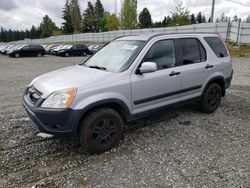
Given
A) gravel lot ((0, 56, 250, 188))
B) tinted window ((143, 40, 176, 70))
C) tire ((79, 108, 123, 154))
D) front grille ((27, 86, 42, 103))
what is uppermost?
tinted window ((143, 40, 176, 70))

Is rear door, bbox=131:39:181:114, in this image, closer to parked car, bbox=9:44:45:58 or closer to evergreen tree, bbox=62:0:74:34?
parked car, bbox=9:44:45:58

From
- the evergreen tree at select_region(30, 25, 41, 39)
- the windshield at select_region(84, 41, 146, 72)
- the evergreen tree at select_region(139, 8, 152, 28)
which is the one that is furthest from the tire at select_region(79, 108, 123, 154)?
the evergreen tree at select_region(30, 25, 41, 39)

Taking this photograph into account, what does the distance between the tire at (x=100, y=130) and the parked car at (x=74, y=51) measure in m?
23.5

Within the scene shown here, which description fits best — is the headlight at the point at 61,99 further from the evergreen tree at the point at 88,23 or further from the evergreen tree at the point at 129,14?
the evergreen tree at the point at 88,23

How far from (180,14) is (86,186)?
122ft

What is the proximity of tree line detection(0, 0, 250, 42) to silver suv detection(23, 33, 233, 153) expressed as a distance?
3083 cm

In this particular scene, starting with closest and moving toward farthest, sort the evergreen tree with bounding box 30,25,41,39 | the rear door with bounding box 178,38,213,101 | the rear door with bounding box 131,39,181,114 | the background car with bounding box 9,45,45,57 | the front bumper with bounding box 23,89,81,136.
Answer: the front bumper with bounding box 23,89,81,136 → the rear door with bounding box 131,39,181,114 → the rear door with bounding box 178,38,213,101 → the background car with bounding box 9,45,45,57 → the evergreen tree with bounding box 30,25,41,39

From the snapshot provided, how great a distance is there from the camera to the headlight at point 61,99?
297cm

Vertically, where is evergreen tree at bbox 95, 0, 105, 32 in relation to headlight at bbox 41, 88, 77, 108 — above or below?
above

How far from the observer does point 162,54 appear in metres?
3.98

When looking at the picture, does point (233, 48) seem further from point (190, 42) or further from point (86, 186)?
point (86, 186)

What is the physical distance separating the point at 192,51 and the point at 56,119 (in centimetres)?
304

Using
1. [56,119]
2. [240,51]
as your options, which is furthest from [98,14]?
[56,119]

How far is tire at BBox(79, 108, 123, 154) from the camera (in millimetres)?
3199
